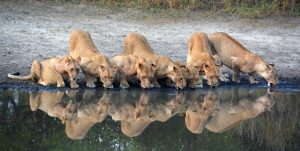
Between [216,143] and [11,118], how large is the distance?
3.09 m

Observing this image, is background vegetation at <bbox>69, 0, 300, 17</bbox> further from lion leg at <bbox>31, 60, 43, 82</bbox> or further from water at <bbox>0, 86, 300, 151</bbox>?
lion leg at <bbox>31, 60, 43, 82</bbox>

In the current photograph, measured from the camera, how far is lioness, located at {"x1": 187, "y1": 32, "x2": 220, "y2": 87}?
51.1 feet

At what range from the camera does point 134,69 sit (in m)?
15.0

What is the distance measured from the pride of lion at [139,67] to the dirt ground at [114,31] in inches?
36.4

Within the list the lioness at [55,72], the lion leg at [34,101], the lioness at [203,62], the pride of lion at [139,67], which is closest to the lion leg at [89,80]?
the pride of lion at [139,67]

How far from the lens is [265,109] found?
14.3 meters

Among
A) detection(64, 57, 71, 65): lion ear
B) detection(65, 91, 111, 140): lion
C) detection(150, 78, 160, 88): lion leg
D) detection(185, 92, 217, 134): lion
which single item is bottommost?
detection(185, 92, 217, 134): lion

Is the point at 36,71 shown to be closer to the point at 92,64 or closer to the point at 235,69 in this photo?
the point at 92,64

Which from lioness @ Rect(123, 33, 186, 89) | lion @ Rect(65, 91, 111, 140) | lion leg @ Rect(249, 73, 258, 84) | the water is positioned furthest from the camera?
lion leg @ Rect(249, 73, 258, 84)

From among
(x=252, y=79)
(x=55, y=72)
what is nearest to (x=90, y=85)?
(x=55, y=72)

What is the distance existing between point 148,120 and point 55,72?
2677 millimetres

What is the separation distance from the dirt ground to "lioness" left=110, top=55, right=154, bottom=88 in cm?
188

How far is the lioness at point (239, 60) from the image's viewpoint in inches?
640

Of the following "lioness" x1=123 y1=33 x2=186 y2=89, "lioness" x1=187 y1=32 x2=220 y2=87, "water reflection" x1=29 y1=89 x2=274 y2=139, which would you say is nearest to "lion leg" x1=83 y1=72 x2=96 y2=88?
"water reflection" x1=29 y1=89 x2=274 y2=139
